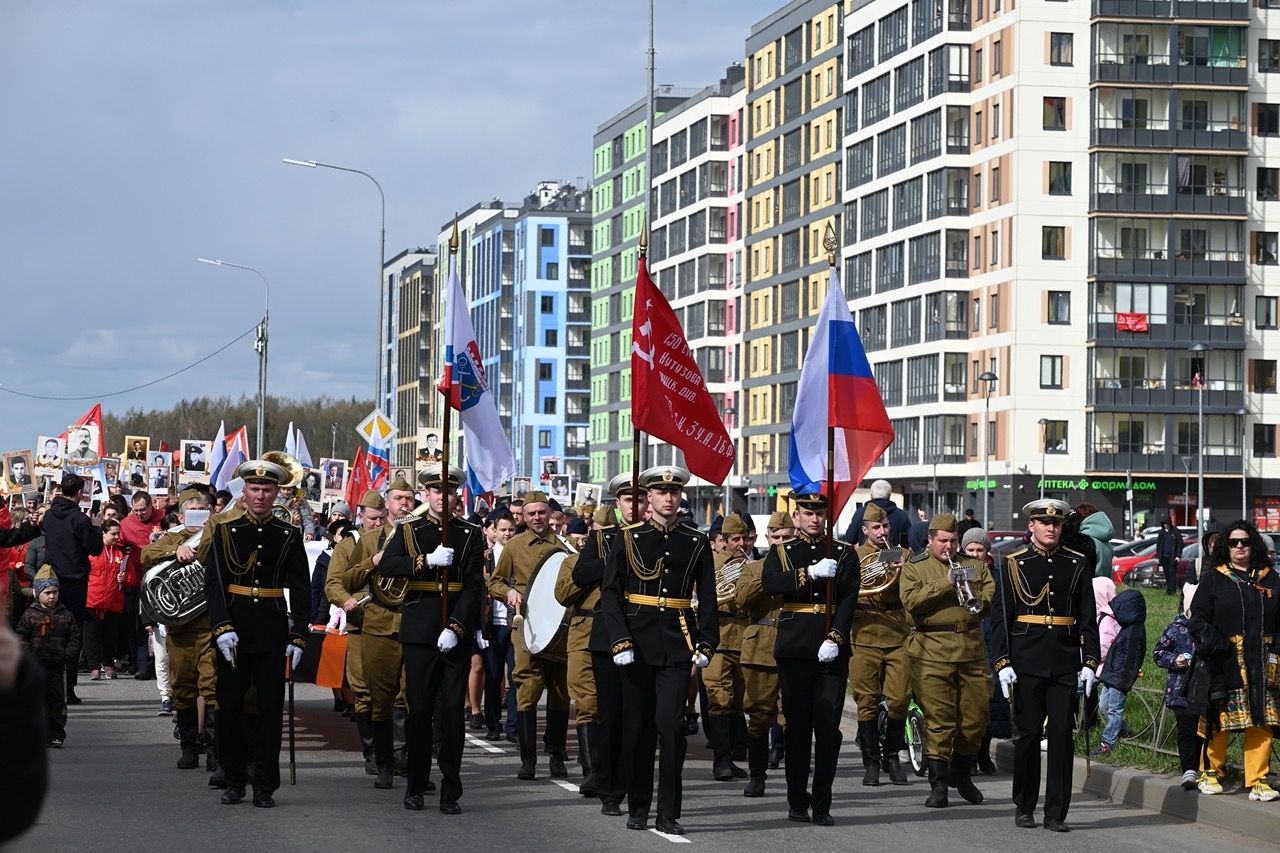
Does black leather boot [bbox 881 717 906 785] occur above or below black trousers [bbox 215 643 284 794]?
below

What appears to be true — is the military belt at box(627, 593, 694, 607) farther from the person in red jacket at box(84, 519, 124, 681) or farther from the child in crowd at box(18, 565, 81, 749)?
the person in red jacket at box(84, 519, 124, 681)

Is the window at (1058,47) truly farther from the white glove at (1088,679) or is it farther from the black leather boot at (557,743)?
the black leather boot at (557,743)

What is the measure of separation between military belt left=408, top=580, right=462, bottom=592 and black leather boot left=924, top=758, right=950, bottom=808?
10.9 feet

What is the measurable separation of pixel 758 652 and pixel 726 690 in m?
0.84

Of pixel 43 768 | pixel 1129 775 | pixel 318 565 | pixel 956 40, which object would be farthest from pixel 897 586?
pixel 956 40

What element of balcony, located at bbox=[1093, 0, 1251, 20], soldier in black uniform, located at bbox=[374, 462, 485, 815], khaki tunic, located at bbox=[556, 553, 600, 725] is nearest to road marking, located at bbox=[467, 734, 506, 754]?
khaki tunic, located at bbox=[556, 553, 600, 725]

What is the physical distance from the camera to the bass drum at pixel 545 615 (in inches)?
580

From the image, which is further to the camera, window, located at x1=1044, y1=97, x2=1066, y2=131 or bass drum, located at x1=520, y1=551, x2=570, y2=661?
window, located at x1=1044, y1=97, x2=1066, y2=131

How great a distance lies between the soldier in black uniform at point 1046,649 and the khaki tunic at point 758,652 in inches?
79.4

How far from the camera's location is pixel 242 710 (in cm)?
1283

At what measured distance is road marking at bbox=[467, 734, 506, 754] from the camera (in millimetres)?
16906

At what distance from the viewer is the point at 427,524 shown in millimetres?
13164

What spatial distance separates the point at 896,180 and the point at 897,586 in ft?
271

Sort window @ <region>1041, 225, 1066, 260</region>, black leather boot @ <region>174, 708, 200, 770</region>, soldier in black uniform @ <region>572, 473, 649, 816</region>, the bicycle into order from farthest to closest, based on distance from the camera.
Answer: window @ <region>1041, 225, 1066, 260</region> → the bicycle → black leather boot @ <region>174, 708, 200, 770</region> → soldier in black uniform @ <region>572, 473, 649, 816</region>
